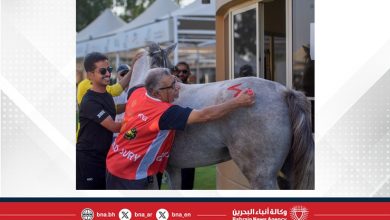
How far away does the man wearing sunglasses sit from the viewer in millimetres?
3465

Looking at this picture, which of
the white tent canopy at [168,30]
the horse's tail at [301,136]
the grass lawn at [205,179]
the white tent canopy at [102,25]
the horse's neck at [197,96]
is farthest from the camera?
the white tent canopy at [102,25]

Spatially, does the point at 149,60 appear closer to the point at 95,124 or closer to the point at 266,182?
the point at 95,124

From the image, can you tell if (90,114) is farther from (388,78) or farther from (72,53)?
(388,78)

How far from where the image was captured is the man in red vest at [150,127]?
10.3 ft

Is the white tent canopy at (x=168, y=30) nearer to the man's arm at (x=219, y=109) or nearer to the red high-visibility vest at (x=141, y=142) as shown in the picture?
the red high-visibility vest at (x=141, y=142)

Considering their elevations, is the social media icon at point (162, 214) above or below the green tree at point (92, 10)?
below

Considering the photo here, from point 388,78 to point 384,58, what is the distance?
0.11 m

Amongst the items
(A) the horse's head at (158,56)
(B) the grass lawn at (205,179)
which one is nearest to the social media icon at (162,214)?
(A) the horse's head at (158,56)

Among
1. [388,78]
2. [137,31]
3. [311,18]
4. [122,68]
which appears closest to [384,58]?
[388,78]

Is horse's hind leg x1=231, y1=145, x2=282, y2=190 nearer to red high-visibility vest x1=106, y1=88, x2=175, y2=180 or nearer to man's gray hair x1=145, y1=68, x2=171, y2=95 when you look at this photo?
red high-visibility vest x1=106, y1=88, x2=175, y2=180

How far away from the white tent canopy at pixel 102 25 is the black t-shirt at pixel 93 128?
11173 millimetres

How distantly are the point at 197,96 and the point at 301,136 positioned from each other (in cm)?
69

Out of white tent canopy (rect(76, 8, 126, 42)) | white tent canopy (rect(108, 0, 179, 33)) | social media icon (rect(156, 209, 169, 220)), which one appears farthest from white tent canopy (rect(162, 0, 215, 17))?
white tent canopy (rect(76, 8, 126, 42))

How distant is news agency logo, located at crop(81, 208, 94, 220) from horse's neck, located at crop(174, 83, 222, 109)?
872 mm
